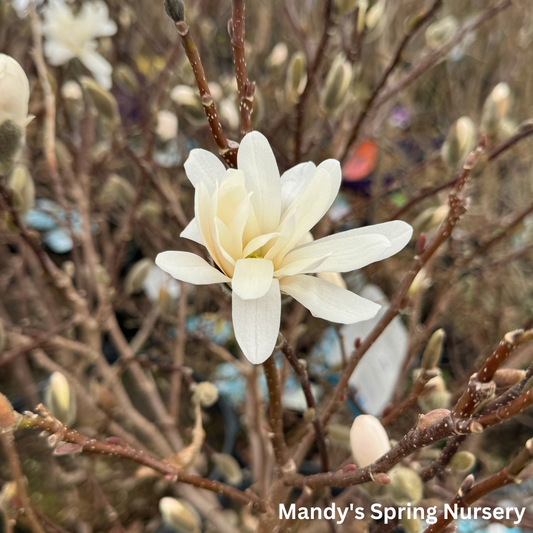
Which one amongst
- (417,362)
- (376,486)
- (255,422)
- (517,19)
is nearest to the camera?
(376,486)

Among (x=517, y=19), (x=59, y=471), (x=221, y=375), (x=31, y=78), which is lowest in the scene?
(x=59, y=471)

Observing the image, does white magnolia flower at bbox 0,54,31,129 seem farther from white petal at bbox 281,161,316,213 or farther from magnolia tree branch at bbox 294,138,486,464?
magnolia tree branch at bbox 294,138,486,464

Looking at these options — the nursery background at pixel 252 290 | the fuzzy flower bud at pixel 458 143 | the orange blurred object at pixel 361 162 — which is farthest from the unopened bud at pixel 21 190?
the orange blurred object at pixel 361 162

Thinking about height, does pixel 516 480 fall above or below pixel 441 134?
below

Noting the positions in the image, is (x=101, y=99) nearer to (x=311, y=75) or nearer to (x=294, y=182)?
(x=311, y=75)

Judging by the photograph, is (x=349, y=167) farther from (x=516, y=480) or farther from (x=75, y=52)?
(x=516, y=480)

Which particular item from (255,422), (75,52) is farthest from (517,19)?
(255,422)
